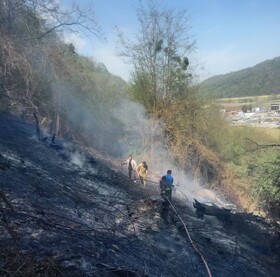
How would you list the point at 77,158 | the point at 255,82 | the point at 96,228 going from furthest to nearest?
the point at 255,82 → the point at 77,158 → the point at 96,228

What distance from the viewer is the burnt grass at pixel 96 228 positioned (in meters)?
4.89

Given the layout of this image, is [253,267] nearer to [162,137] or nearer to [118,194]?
[118,194]

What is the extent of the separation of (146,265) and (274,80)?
82.4 meters

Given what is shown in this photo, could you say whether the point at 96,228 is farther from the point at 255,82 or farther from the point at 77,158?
the point at 255,82

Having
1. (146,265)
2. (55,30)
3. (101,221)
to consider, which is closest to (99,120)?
(55,30)

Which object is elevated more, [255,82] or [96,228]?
[255,82]

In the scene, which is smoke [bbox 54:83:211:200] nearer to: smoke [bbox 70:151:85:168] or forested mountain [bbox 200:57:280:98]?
smoke [bbox 70:151:85:168]

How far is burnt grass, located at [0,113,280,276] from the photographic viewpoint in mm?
4887

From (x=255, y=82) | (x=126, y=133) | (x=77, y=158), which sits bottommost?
(x=126, y=133)

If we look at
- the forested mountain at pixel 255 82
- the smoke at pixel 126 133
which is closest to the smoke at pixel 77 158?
the smoke at pixel 126 133

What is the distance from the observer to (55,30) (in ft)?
44.7

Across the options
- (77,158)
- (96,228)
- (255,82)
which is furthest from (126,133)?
(255,82)

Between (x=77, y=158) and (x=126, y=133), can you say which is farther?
(x=126, y=133)

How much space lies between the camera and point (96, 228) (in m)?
6.07
